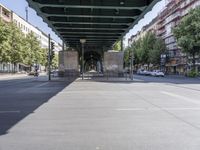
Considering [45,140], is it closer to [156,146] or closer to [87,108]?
[156,146]

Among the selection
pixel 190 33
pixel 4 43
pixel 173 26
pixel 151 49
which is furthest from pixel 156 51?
pixel 4 43

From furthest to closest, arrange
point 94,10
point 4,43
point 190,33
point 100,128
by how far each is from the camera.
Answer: point 4,43 < point 190,33 < point 94,10 < point 100,128

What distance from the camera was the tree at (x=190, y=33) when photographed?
246 ft

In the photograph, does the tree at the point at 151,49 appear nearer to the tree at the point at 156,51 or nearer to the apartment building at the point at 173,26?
the tree at the point at 156,51

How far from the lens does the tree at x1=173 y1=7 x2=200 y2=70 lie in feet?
246

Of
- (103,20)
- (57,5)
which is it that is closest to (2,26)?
(103,20)

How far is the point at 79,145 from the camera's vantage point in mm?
8367

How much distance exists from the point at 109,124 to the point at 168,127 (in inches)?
60.8

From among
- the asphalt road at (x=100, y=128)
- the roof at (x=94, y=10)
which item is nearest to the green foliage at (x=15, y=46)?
the roof at (x=94, y=10)

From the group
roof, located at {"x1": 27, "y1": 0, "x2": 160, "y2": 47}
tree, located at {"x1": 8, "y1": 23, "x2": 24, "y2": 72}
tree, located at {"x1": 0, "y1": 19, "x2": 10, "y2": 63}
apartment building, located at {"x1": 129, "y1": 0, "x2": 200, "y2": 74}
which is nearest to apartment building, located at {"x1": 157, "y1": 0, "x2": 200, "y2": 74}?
apartment building, located at {"x1": 129, "y1": 0, "x2": 200, "y2": 74}

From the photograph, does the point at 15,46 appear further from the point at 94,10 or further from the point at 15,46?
the point at 94,10

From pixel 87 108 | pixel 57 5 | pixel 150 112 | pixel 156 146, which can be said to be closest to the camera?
pixel 156 146

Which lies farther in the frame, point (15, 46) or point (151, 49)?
point (151, 49)

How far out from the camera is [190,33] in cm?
7631
